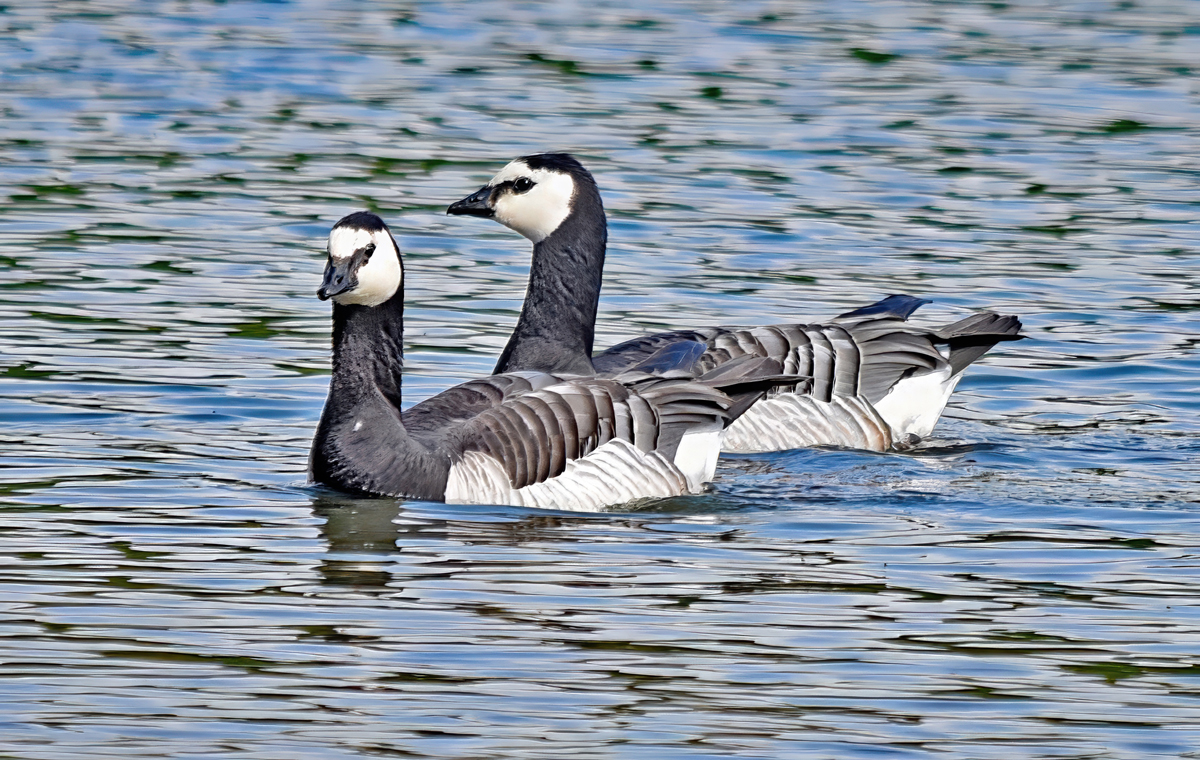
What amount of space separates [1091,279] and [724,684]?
31.3ft

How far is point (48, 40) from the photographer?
24.2 metres

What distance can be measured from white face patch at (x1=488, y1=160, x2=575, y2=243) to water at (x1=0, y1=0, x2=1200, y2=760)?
1425 mm

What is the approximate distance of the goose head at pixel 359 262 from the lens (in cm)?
948

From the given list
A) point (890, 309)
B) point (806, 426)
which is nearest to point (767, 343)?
point (806, 426)

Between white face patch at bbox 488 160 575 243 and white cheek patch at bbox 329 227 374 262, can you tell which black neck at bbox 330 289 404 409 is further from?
white face patch at bbox 488 160 575 243

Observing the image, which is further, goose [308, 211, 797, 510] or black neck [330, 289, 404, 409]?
black neck [330, 289, 404, 409]

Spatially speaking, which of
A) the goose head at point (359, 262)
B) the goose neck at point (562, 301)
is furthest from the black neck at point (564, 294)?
the goose head at point (359, 262)

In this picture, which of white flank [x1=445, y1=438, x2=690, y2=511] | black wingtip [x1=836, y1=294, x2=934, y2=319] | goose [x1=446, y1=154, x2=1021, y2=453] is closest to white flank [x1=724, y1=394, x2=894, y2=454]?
goose [x1=446, y1=154, x2=1021, y2=453]

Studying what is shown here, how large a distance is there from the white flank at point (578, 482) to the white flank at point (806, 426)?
1.95m

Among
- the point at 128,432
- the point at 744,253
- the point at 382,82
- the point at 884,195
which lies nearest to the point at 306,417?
the point at 128,432

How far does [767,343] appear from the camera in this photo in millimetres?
11703

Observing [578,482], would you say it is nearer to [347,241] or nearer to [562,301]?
[347,241]

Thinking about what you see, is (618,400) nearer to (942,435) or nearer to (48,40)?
(942,435)

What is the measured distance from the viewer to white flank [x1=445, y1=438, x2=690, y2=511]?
949cm
